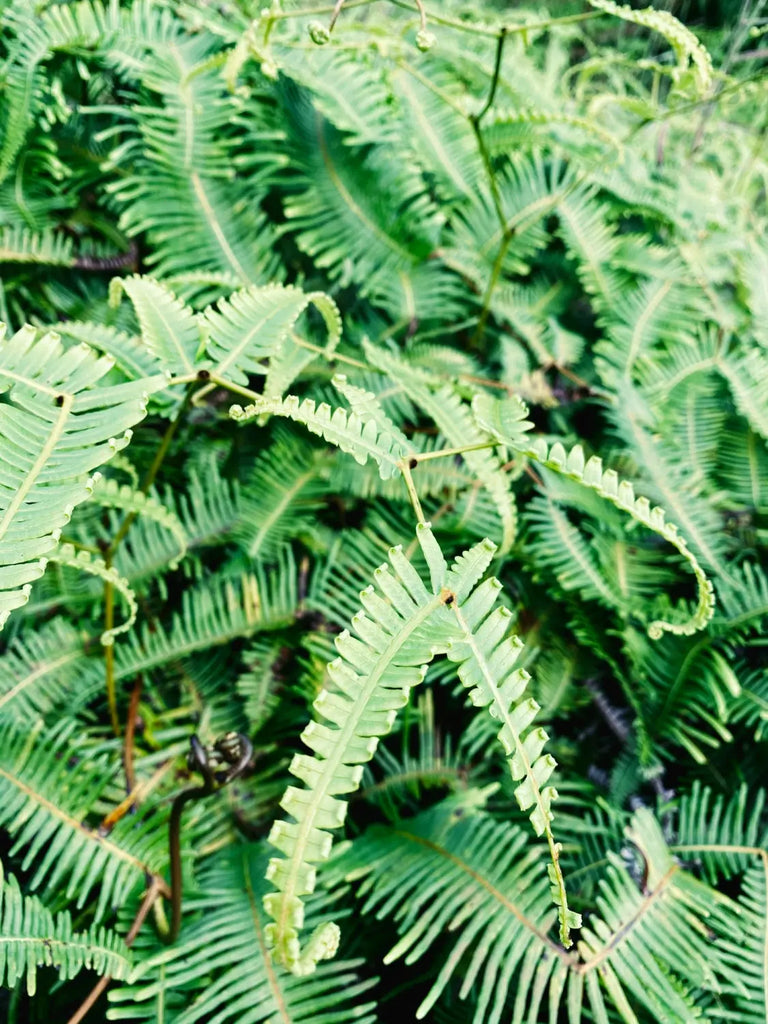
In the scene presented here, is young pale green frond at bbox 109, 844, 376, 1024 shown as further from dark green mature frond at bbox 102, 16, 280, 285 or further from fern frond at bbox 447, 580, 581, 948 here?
dark green mature frond at bbox 102, 16, 280, 285

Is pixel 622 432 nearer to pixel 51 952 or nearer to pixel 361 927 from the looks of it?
pixel 361 927

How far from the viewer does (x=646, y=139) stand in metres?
2.40

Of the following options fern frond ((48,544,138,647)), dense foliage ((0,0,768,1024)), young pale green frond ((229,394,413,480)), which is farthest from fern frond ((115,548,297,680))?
young pale green frond ((229,394,413,480))

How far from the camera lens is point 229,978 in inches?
36.6

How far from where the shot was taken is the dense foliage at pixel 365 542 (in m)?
0.84

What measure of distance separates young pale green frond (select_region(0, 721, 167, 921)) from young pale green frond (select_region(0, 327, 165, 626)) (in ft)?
1.37

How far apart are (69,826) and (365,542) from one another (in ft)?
2.26

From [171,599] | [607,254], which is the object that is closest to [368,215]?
[607,254]

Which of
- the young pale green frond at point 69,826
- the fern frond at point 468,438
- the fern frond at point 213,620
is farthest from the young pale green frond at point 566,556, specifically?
the young pale green frond at point 69,826

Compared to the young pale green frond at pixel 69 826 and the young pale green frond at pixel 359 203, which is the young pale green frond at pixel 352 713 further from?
the young pale green frond at pixel 359 203

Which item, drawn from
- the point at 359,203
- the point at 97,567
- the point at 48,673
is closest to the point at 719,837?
the point at 97,567

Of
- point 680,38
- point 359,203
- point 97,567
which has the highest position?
point 359,203

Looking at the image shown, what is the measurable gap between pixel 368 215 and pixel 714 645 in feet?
3.98

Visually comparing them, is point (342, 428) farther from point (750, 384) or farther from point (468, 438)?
point (750, 384)
